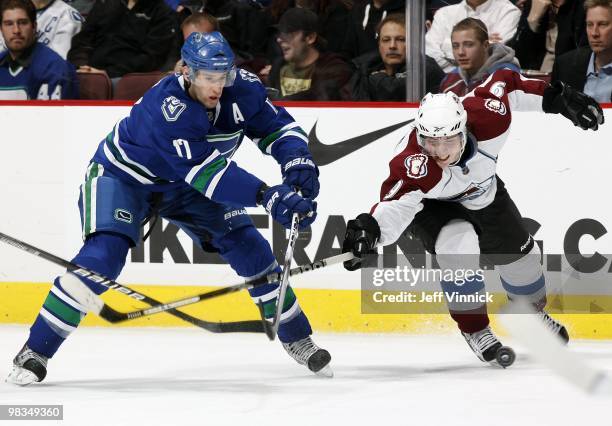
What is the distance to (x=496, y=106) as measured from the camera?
4.40 m

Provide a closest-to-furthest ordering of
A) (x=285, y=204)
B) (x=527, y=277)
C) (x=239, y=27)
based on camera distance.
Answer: (x=285, y=204), (x=527, y=277), (x=239, y=27)

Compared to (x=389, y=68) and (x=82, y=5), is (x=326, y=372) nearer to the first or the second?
(x=389, y=68)

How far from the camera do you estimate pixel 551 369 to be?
432cm

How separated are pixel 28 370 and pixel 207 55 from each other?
1.27m

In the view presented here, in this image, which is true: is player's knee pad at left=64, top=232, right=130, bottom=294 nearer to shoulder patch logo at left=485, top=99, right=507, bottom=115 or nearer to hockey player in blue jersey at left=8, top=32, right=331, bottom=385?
hockey player in blue jersey at left=8, top=32, right=331, bottom=385

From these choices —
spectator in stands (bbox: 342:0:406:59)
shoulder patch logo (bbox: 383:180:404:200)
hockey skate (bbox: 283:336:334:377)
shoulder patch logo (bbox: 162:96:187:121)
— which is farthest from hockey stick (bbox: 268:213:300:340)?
spectator in stands (bbox: 342:0:406:59)

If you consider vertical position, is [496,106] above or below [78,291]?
above

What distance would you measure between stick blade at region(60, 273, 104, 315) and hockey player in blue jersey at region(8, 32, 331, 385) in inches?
0.7

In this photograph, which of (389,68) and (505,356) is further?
(389,68)

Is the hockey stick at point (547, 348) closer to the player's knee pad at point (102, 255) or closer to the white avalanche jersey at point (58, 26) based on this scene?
the player's knee pad at point (102, 255)

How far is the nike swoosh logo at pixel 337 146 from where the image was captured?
17.2 feet

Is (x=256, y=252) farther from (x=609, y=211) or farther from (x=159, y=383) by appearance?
(x=609, y=211)
